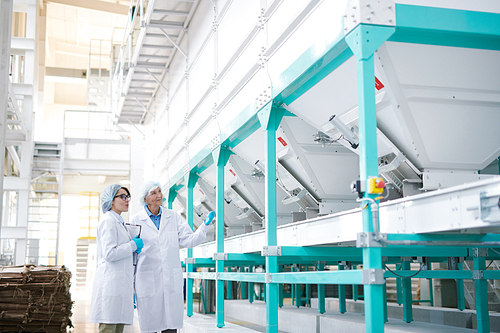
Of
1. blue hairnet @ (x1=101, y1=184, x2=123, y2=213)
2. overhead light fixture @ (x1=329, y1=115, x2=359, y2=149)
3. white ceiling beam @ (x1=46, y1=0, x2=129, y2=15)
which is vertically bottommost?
blue hairnet @ (x1=101, y1=184, x2=123, y2=213)

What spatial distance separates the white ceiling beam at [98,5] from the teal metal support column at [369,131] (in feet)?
67.2

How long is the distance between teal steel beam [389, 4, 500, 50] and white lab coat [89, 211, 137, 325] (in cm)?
296

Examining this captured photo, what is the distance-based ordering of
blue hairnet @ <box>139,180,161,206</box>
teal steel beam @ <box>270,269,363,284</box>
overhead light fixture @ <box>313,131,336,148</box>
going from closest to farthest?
teal steel beam @ <box>270,269,363,284</box> → blue hairnet @ <box>139,180,161,206</box> → overhead light fixture @ <box>313,131,336,148</box>

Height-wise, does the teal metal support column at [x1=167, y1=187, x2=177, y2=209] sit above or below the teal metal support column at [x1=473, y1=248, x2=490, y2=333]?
above

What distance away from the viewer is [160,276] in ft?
17.3

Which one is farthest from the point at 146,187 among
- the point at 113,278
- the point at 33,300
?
the point at 33,300

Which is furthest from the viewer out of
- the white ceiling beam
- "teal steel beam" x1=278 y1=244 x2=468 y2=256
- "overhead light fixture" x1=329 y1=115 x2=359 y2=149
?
the white ceiling beam

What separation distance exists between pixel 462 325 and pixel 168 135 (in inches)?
307

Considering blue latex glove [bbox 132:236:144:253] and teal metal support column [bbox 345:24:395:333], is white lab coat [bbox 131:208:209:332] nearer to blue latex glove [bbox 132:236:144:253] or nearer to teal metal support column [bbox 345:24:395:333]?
blue latex glove [bbox 132:236:144:253]

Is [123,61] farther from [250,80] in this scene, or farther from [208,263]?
[250,80]

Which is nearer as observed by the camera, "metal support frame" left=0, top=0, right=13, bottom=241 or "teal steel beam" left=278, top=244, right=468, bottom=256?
"teal steel beam" left=278, top=244, right=468, bottom=256

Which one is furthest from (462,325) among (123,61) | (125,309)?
(123,61)

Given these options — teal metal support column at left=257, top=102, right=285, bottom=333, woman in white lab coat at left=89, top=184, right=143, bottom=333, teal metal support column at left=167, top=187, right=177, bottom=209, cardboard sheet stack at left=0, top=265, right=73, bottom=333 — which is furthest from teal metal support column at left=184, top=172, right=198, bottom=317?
woman in white lab coat at left=89, top=184, right=143, bottom=333

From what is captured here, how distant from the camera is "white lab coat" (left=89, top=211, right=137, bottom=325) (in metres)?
4.73
